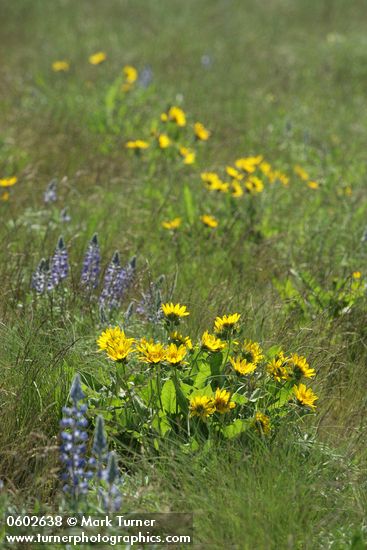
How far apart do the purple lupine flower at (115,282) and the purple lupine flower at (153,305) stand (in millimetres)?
123

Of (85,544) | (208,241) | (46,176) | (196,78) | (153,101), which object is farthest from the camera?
(196,78)

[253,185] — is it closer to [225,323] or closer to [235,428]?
[225,323]

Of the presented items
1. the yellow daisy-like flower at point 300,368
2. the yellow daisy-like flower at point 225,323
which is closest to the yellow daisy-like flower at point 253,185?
the yellow daisy-like flower at point 225,323

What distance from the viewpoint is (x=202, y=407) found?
2.16m

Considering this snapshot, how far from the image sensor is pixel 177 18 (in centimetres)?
1130

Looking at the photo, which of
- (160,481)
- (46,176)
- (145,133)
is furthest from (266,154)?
(160,481)

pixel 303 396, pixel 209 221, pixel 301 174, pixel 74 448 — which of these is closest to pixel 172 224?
pixel 209 221

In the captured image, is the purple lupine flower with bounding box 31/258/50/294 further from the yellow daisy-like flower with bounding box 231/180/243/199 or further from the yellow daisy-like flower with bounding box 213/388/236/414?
the yellow daisy-like flower with bounding box 231/180/243/199

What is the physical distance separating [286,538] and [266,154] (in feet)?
14.9

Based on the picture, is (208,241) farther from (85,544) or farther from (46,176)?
(85,544)

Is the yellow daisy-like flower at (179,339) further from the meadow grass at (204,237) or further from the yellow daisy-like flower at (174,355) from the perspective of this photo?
the meadow grass at (204,237)

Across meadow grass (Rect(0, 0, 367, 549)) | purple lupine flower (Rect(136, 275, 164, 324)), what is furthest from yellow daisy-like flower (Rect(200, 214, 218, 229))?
purple lupine flower (Rect(136, 275, 164, 324))

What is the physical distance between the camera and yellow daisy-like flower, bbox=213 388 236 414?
7.07ft

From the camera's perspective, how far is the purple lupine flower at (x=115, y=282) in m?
3.02
